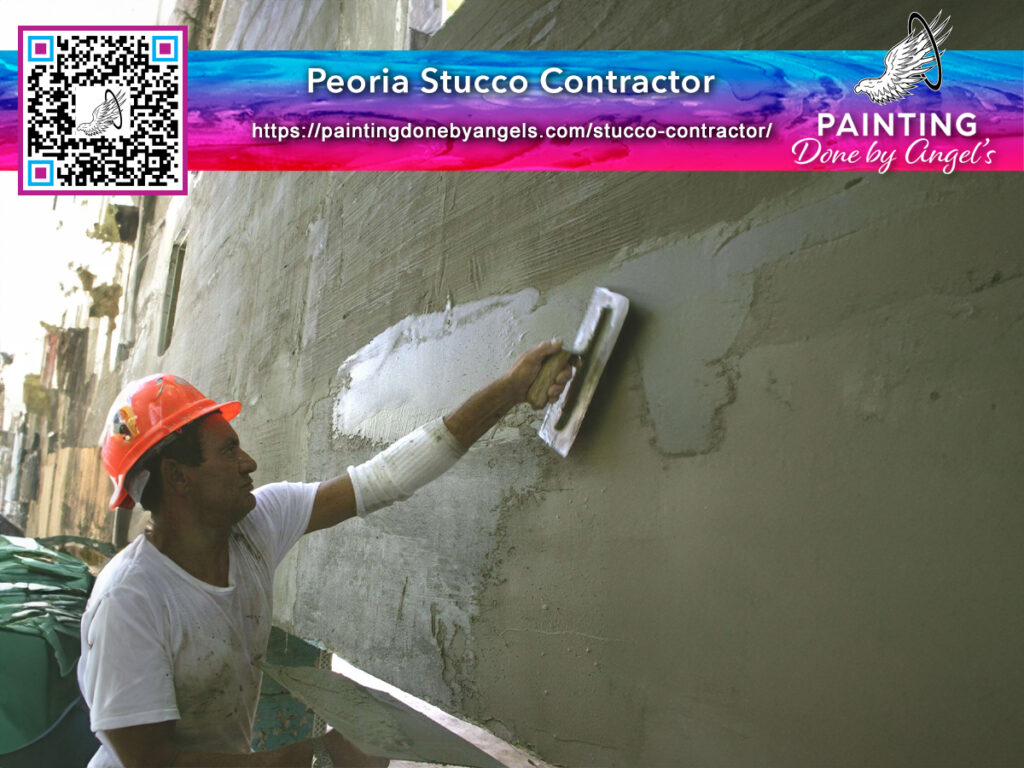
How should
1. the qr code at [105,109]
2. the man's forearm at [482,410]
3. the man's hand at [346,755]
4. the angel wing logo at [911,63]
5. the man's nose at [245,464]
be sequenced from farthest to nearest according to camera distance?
the qr code at [105,109], the man's nose at [245,464], the man's forearm at [482,410], the man's hand at [346,755], the angel wing logo at [911,63]

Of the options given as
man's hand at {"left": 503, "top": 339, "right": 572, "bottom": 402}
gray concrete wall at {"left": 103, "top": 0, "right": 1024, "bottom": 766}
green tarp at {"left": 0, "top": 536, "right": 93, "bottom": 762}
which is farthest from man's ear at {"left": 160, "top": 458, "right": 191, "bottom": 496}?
green tarp at {"left": 0, "top": 536, "right": 93, "bottom": 762}

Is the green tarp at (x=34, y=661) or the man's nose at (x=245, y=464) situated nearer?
the man's nose at (x=245, y=464)

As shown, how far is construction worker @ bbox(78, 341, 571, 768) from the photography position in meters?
1.75

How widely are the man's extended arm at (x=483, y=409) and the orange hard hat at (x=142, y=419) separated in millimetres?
466

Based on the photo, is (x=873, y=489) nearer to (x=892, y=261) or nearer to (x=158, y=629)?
(x=892, y=261)

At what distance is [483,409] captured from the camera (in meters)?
2.10

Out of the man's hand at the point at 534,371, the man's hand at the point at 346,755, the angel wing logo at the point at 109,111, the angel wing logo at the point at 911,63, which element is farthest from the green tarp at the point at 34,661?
the angel wing logo at the point at 911,63

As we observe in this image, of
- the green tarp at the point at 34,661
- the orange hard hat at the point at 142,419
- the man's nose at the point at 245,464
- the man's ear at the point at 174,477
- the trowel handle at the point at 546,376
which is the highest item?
the trowel handle at the point at 546,376

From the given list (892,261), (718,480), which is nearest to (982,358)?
(892,261)

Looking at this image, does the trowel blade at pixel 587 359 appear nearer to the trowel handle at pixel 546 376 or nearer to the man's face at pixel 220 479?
the trowel handle at pixel 546 376

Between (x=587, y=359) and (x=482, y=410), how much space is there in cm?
34

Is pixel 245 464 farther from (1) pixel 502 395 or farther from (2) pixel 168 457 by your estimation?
(1) pixel 502 395

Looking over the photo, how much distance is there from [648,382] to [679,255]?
0.32 m

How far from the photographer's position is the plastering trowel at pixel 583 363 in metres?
1.91
